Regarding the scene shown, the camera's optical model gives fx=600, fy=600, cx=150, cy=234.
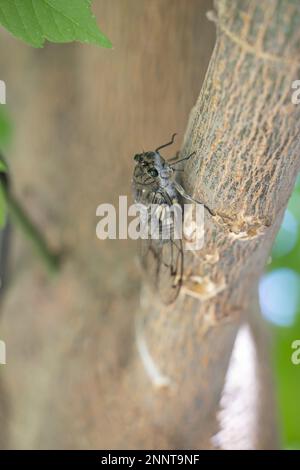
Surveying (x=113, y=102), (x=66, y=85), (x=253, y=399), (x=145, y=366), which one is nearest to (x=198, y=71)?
(x=113, y=102)

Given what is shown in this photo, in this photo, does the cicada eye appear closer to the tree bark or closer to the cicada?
the cicada

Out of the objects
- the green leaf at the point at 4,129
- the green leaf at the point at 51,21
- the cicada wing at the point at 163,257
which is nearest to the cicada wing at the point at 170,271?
the cicada wing at the point at 163,257

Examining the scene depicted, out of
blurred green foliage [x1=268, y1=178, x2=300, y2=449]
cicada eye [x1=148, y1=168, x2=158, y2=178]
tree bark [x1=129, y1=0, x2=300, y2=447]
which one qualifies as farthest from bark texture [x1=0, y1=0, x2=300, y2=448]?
blurred green foliage [x1=268, y1=178, x2=300, y2=449]

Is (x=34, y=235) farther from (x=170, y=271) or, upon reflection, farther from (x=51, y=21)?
(x=51, y=21)

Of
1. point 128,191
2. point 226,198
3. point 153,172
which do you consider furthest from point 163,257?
point 128,191

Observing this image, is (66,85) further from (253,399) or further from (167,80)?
(253,399)

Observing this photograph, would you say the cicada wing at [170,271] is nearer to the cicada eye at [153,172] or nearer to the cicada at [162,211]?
the cicada at [162,211]
